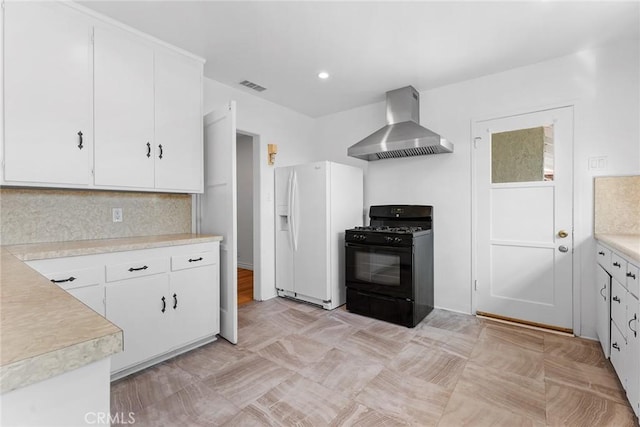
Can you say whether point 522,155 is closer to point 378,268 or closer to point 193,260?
point 378,268

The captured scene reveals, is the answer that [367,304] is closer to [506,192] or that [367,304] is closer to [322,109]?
[506,192]

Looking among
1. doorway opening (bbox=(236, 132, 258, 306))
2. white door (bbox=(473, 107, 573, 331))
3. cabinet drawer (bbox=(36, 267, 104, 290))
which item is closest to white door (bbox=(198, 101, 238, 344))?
cabinet drawer (bbox=(36, 267, 104, 290))

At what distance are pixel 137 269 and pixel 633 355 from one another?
9.66ft

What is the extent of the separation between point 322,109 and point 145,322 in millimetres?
3208

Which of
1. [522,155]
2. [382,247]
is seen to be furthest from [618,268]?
[382,247]

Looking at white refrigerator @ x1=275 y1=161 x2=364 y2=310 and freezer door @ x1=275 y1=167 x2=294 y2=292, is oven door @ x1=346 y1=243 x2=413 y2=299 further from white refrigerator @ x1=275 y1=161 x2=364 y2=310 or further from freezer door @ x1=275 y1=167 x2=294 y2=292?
freezer door @ x1=275 y1=167 x2=294 y2=292

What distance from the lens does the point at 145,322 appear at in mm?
2104

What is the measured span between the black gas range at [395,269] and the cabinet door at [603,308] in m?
1.36

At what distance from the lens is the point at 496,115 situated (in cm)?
303

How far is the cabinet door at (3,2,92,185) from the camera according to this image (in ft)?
5.93

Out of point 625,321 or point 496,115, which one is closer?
point 625,321

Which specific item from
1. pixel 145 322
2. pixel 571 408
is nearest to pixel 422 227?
pixel 571 408

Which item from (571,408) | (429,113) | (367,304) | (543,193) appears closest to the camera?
(571,408)

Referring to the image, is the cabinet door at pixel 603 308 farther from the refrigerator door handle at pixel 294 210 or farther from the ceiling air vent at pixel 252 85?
the ceiling air vent at pixel 252 85
